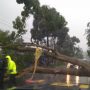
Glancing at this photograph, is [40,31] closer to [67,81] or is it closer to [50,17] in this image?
[50,17]

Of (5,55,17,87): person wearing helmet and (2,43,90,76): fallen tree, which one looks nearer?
(2,43,90,76): fallen tree

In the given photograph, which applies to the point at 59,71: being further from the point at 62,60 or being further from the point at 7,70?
the point at 7,70

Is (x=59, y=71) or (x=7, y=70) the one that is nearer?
(x=59, y=71)

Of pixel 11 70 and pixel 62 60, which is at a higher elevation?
pixel 62 60

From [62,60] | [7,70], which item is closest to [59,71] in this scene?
[62,60]

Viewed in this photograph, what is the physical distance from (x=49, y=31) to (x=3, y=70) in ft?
72.1

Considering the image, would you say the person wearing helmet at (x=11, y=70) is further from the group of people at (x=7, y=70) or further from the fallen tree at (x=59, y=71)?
the fallen tree at (x=59, y=71)

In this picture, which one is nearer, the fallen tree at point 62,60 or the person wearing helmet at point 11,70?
the fallen tree at point 62,60

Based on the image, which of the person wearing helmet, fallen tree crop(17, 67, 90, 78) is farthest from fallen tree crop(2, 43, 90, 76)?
the person wearing helmet

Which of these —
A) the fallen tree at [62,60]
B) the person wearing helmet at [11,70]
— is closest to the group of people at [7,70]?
the person wearing helmet at [11,70]

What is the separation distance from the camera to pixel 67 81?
14.4 m

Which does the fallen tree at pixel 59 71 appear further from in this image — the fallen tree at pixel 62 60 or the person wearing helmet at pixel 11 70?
the person wearing helmet at pixel 11 70

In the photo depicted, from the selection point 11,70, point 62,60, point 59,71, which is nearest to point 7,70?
point 11,70

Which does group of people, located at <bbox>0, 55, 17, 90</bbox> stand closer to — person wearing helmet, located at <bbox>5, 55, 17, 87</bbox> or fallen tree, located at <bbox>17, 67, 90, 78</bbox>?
person wearing helmet, located at <bbox>5, 55, 17, 87</bbox>
